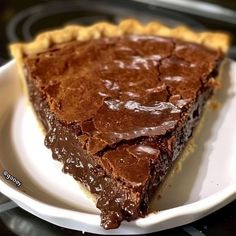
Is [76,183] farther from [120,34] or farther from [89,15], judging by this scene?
[89,15]


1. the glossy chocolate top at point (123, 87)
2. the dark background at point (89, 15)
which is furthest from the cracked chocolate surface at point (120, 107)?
the dark background at point (89, 15)

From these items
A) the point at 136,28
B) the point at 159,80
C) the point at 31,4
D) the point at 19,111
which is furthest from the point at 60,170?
the point at 31,4

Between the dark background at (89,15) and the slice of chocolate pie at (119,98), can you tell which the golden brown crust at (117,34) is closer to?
the slice of chocolate pie at (119,98)

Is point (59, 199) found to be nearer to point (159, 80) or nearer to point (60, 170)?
point (60, 170)

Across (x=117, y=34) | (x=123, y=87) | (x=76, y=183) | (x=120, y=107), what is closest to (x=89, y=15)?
(x=117, y=34)

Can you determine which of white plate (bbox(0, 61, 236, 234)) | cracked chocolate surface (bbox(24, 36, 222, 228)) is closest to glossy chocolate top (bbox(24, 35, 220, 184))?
cracked chocolate surface (bbox(24, 36, 222, 228))
